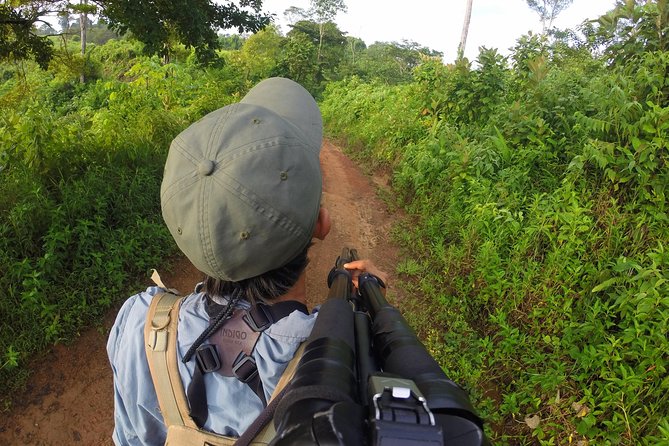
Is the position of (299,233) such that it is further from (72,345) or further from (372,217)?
(372,217)

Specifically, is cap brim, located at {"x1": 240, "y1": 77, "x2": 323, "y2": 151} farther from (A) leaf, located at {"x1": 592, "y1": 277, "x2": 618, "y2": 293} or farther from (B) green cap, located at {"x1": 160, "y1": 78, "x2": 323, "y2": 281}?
(A) leaf, located at {"x1": 592, "y1": 277, "x2": 618, "y2": 293}

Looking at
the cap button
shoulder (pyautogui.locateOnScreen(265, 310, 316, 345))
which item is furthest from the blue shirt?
the cap button

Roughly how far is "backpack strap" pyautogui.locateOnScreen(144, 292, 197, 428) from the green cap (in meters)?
0.18

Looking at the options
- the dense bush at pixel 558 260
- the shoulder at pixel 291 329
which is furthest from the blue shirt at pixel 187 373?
the dense bush at pixel 558 260

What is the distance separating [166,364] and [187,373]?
0.19ft

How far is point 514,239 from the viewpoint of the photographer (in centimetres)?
349

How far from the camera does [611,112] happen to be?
3283 millimetres

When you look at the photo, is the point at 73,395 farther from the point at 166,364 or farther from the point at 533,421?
the point at 533,421

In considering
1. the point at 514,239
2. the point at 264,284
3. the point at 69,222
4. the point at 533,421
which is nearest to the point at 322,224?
the point at 264,284

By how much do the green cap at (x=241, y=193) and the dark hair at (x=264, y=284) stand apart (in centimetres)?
6

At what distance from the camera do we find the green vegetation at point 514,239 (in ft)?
7.89

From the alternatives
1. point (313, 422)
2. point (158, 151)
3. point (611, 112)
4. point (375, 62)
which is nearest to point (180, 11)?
point (158, 151)

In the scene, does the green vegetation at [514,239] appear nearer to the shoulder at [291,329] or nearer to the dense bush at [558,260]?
the dense bush at [558,260]

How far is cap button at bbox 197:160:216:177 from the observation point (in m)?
0.98
